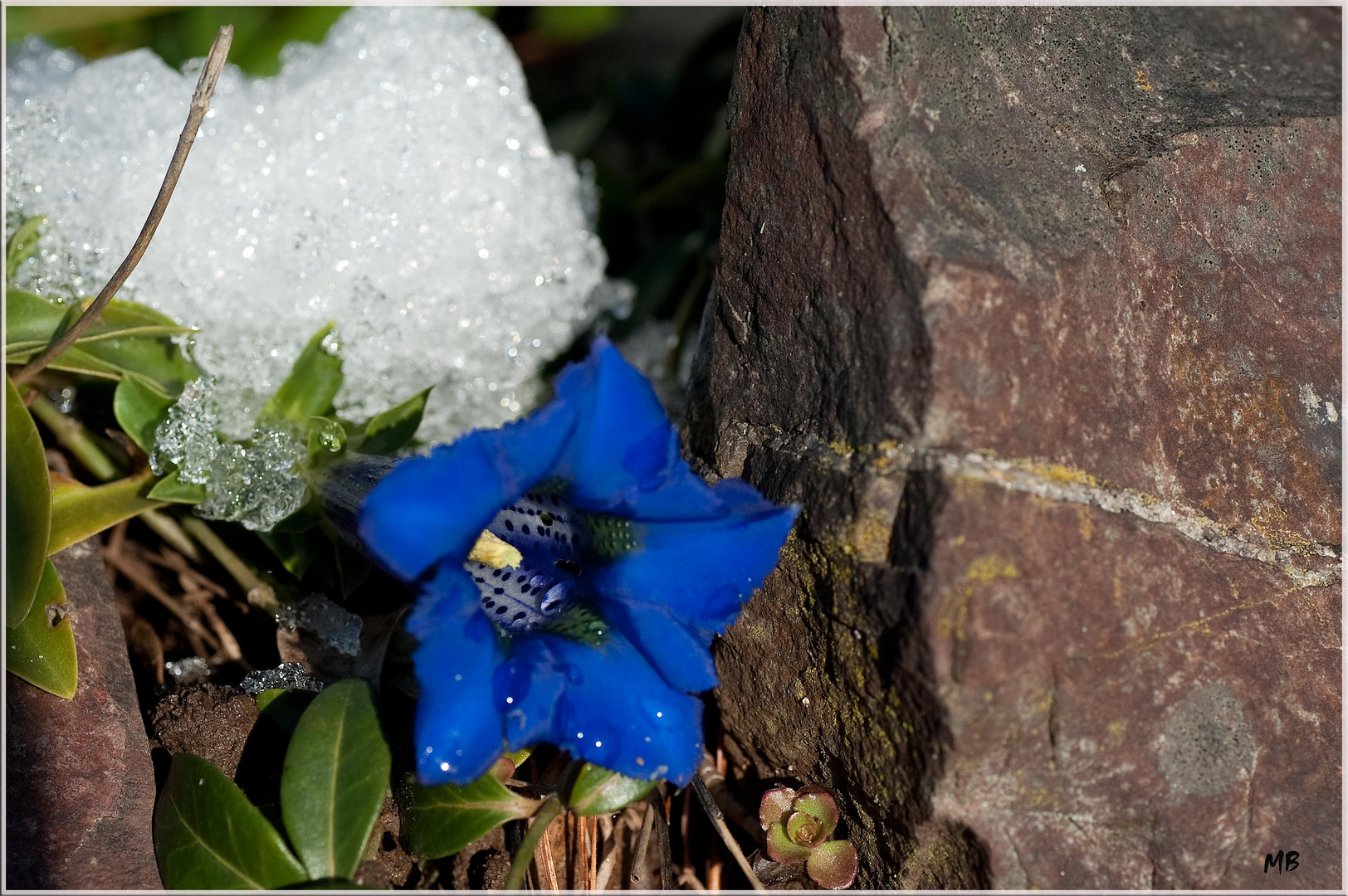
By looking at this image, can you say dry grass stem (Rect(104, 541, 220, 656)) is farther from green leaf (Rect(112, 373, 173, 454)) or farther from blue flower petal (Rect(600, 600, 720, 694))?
blue flower petal (Rect(600, 600, 720, 694))

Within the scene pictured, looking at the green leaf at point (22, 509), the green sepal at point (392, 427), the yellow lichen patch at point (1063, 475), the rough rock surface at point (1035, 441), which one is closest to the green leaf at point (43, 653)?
the green leaf at point (22, 509)

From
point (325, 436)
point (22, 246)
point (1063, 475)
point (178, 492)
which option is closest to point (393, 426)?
point (325, 436)

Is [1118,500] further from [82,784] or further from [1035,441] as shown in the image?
[82,784]

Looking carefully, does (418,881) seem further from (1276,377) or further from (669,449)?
(1276,377)

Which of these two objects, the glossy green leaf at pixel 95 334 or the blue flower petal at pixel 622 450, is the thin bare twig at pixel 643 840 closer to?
the blue flower petal at pixel 622 450

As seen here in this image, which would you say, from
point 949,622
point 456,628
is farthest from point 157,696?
point 949,622
